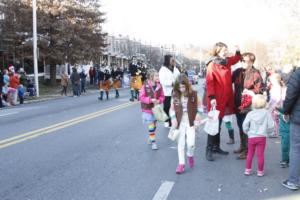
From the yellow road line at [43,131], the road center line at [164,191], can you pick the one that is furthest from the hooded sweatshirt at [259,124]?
the yellow road line at [43,131]

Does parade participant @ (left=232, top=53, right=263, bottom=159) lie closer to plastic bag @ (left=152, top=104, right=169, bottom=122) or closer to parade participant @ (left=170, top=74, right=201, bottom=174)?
parade participant @ (left=170, top=74, right=201, bottom=174)

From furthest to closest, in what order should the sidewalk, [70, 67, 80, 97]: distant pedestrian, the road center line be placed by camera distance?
[70, 67, 80, 97]: distant pedestrian, the sidewalk, the road center line

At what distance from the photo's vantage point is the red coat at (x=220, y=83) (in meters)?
→ 7.07

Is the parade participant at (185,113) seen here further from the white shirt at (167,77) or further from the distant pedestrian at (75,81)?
the distant pedestrian at (75,81)

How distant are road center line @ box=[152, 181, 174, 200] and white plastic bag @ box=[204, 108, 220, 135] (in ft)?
4.77

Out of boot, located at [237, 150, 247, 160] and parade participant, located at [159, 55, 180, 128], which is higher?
parade participant, located at [159, 55, 180, 128]

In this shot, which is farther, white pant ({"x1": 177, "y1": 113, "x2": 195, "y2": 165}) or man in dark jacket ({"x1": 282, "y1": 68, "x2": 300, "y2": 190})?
white pant ({"x1": 177, "y1": 113, "x2": 195, "y2": 165})

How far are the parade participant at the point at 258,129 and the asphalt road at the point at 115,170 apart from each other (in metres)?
0.25

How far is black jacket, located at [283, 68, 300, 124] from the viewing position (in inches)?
207

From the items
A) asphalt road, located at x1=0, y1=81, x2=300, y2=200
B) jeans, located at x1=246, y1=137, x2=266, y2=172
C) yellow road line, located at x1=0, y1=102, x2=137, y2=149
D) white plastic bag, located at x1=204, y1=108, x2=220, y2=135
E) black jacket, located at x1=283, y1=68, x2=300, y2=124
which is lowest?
yellow road line, located at x1=0, y1=102, x2=137, y2=149

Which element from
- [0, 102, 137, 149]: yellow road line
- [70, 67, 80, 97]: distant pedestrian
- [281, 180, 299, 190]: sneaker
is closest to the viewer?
[281, 180, 299, 190]: sneaker

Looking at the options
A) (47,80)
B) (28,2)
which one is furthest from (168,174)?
(47,80)

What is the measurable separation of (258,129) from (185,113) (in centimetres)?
121

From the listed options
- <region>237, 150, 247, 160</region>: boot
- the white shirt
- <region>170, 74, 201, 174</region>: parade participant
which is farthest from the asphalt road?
the white shirt
